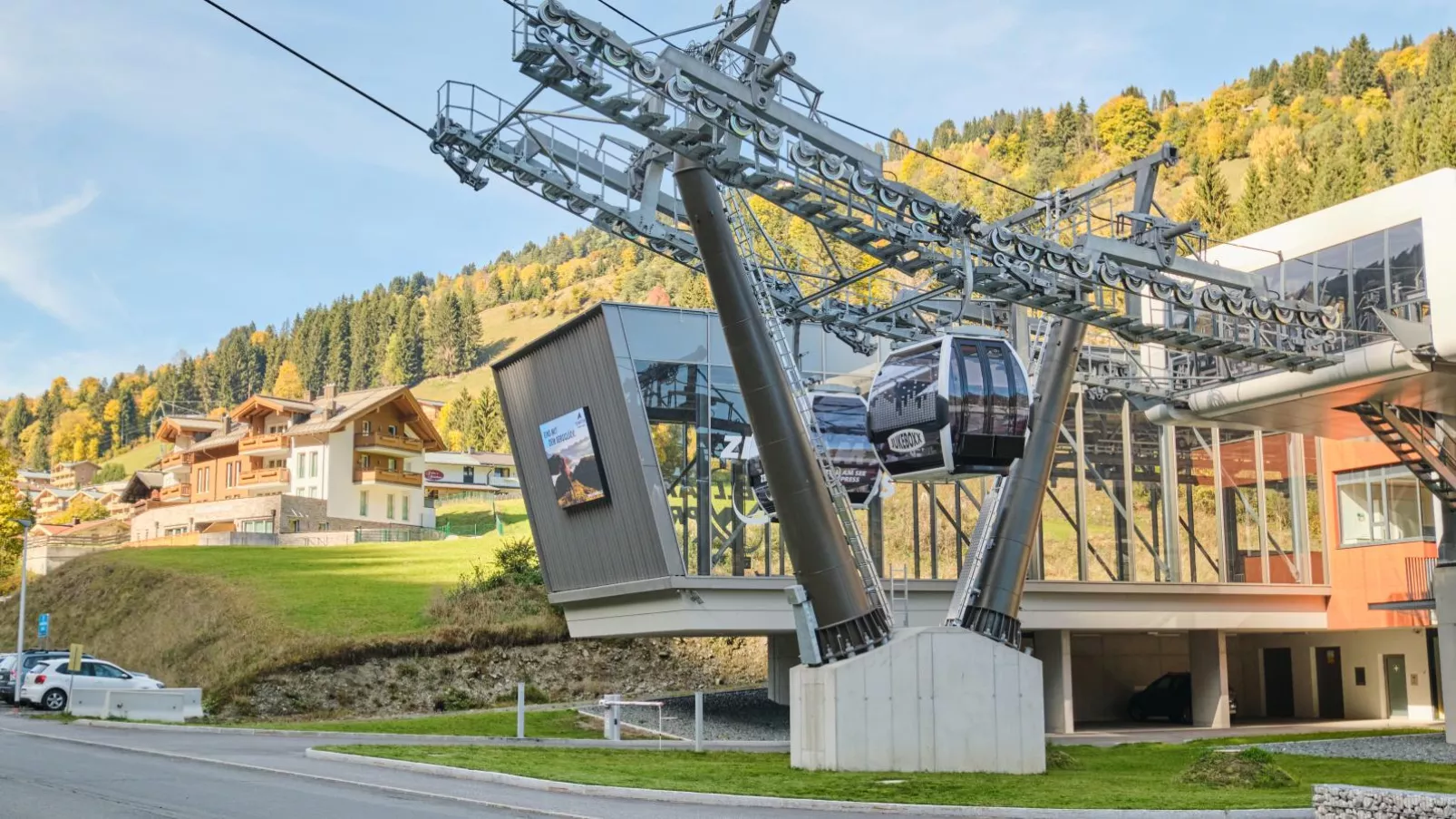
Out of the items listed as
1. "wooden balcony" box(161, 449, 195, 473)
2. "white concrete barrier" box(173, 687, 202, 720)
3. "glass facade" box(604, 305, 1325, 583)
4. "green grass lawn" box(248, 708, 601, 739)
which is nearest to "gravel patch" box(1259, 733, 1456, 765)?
"glass facade" box(604, 305, 1325, 583)

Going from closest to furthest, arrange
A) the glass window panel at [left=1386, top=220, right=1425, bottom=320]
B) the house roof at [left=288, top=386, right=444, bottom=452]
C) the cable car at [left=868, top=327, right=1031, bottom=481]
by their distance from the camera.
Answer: the cable car at [left=868, top=327, right=1031, bottom=481]
the glass window panel at [left=1386, top=220, right=1425, bottom=320]
the house roof at [left=288, top=386, right=444, bottom=452]

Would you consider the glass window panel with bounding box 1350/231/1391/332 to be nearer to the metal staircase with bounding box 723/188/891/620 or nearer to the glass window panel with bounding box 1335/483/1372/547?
the glass window panel with bounding box 1335/483/1372/547

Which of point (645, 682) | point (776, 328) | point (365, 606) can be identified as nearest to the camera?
point (776, 328)

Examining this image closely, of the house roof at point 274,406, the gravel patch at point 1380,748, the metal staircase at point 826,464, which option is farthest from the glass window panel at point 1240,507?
the house roof at point 274,406

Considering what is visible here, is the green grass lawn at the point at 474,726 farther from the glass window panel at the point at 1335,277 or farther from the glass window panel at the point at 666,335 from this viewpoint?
the glass window panel at the point at 1335,277

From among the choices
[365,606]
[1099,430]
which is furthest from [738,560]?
[365,606]

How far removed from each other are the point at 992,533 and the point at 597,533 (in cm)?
1341

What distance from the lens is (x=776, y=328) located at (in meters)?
21.8

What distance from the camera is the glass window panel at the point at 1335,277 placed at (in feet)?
95.3

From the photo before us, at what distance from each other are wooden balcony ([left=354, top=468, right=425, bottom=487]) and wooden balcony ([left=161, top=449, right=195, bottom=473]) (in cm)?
1906

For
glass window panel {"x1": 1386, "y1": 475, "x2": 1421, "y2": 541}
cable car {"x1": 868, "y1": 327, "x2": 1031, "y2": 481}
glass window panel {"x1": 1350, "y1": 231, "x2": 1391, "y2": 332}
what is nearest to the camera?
cable car {"x1": 868, "y1": 327, "x2": 1031, "y2": 481}

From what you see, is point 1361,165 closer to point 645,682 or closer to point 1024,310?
point 645,682

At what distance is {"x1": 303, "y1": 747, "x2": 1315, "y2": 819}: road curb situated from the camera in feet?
48.5

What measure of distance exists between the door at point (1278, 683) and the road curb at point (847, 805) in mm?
31037
